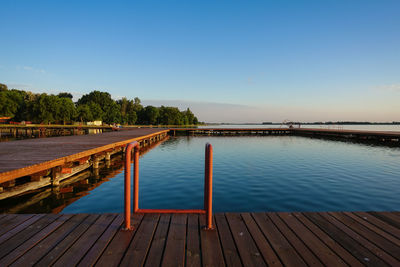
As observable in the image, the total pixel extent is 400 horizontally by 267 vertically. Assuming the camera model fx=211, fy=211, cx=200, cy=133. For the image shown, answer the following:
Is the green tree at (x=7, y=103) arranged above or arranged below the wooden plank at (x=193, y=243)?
above

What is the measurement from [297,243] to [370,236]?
1.40 metres

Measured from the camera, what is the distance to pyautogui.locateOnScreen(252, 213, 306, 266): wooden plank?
9.49 ft

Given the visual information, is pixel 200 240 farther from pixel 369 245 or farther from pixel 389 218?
pixel 389 218

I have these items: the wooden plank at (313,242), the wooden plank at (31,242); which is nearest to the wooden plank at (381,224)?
the wooden plank at (313,242)

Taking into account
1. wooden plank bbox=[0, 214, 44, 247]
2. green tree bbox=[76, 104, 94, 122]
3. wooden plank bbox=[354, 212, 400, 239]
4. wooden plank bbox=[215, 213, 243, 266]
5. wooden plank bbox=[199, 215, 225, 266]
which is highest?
green tree bbox=[76, 104, 94, 122]

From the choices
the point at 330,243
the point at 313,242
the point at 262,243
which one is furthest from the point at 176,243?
the point at 330,243

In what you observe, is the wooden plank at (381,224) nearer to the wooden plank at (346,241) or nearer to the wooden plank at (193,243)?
the wooden plank at (346,241)

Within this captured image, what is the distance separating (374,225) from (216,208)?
459 cm

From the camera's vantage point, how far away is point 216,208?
7594 mm

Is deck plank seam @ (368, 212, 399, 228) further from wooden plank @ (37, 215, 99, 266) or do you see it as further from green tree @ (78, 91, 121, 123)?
green tree @ (78, 91, 121, 123)

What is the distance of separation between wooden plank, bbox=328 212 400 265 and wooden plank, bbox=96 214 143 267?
12.4 ft

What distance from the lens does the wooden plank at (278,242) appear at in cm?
289

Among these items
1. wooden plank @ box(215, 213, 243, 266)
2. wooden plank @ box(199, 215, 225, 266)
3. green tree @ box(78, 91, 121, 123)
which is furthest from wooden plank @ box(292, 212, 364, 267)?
green tree @ box(78, 91, 121, 123)

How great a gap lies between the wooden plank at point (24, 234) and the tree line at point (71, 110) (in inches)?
2936
